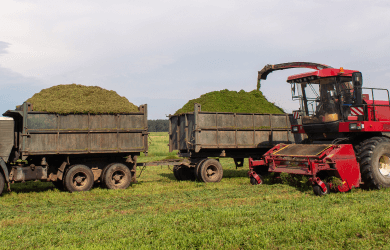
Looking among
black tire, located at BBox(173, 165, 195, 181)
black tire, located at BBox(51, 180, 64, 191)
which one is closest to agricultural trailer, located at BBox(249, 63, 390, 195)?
black tire, located at BBox(173, 165, 195, 181)

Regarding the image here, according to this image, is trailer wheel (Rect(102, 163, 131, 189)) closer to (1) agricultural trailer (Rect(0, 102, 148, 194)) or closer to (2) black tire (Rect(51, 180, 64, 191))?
(1) agricultural trailer (Rect(0, 102, 148, 194))

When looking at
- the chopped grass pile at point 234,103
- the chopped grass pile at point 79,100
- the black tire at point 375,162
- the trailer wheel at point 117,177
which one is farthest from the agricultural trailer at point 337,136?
→ the chopped grass pile at point 79,100

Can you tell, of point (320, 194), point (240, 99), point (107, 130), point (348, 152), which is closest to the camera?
point (320, 194)

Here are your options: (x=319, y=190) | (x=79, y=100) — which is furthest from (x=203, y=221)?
(x=79, y=100)

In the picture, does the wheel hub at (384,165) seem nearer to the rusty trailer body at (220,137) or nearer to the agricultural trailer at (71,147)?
the rusty trailer body at (220,137)

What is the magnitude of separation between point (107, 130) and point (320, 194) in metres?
7.11

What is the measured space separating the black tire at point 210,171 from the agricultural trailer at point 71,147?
2.53 metres

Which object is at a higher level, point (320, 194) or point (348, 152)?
point (348, 152)

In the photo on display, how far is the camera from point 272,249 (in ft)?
16.6

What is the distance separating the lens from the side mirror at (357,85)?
10625mm

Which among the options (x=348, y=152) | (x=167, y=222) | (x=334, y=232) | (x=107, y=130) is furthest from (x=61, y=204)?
(x=348, y=152)

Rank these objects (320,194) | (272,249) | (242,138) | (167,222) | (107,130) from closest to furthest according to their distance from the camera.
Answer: (272,249)
(167,222)
(320,194)
(107,130)
(242,138)

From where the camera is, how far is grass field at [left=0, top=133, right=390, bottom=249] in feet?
17.5

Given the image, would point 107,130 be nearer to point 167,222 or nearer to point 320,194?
point 167,222
